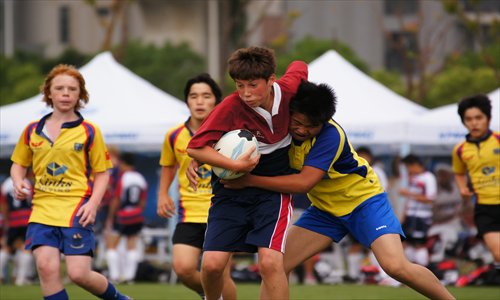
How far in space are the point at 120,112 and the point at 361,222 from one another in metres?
9.05

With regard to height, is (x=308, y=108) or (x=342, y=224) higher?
(x=308, y=108)

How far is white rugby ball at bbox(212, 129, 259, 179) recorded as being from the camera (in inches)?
256

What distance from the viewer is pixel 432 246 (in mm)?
15164

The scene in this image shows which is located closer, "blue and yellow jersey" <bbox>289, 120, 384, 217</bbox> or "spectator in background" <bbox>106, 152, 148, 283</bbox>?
"blue and yellow jersey" <bbox>289, 120, 384, 217</bbox>

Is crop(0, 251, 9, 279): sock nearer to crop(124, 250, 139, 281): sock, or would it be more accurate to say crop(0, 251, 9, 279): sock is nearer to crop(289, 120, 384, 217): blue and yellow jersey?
crop(124, 250, 139, 281): sock

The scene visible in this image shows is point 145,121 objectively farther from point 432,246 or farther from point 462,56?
point 462,56

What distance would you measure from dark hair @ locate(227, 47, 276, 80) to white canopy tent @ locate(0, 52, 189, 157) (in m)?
8.43

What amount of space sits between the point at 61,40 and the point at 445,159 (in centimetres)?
4351

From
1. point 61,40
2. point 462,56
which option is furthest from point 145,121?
point 61,40

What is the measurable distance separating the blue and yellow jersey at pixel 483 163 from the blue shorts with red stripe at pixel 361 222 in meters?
3.41

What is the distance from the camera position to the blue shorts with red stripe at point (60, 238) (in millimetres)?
7510

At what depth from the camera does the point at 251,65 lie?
649 centimetres

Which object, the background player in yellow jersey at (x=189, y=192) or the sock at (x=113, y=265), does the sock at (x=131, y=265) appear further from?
the background player in yellow jersey at (x=189, y=192)

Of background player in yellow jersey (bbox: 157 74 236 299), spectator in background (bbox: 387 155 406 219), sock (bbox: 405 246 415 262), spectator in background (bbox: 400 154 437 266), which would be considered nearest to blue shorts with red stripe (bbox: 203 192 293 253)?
background player in yellow jersey (bbox: 157 74 236 299)
